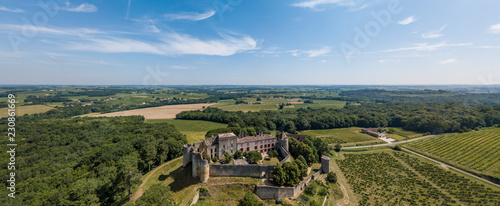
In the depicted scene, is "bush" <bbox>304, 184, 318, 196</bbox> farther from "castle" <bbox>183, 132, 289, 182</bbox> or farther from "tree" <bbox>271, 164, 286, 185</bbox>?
"castle" <bbox>183, 132, 289, 182</bbox>

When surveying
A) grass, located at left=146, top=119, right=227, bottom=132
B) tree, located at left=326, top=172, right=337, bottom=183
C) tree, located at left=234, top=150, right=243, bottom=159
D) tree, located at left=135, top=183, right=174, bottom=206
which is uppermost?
tree, located at left=234, top=150, right=243, bottom=159

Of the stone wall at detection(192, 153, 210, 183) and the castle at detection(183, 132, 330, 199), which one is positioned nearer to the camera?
the castle at detection(183, 132, 330, 199)

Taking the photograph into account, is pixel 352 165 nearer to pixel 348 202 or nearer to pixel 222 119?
pixel 348 202

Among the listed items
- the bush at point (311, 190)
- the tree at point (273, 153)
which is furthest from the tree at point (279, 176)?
the tree at point (273, 153)

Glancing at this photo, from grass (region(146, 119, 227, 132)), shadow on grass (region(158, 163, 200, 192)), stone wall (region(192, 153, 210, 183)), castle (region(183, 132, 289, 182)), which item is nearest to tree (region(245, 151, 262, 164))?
castle (region(183, 132, 289, 182))

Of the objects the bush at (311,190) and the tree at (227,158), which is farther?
the tree at (227,158)

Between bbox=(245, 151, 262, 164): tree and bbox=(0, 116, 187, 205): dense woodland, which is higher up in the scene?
bbox=(245, 151, 262, 164): tree

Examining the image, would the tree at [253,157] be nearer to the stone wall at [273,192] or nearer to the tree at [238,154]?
the tree at [238,154]
